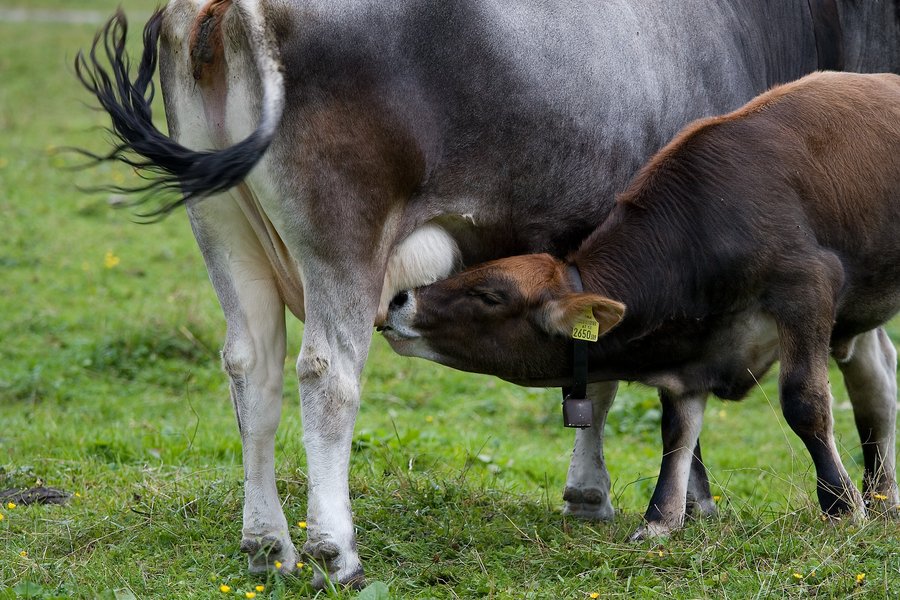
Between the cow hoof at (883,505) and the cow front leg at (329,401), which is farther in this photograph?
the cow hoof at (883,505)

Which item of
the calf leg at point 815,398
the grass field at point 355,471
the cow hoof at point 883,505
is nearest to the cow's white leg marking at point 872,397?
the cow hoof at point 883,505

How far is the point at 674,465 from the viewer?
523 centimetres

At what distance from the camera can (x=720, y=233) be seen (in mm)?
5020

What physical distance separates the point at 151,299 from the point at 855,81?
6.38 meters

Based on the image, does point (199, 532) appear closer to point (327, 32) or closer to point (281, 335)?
point (281, 335)

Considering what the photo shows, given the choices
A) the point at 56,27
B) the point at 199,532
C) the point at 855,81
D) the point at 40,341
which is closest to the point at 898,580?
the point at 855,81

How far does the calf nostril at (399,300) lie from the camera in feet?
16.6

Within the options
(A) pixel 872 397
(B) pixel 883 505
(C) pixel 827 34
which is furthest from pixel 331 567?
(C) pixel 827 34

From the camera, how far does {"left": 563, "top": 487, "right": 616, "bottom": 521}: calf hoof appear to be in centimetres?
573

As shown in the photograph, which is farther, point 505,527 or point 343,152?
point 505,527

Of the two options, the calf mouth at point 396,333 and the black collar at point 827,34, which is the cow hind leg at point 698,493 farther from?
the black collar at point 827,34

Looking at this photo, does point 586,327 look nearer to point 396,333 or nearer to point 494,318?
point 494,318

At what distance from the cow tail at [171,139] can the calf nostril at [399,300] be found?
3.27 feet

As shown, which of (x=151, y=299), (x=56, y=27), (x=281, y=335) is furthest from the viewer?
(x=56, y=27)
